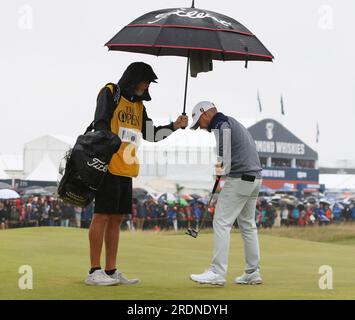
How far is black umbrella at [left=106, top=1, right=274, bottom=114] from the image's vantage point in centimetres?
Answer: 723

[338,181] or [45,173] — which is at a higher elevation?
[45,173]

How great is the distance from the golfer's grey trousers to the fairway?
0.24 metres

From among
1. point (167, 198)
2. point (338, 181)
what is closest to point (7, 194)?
point (167, 198)

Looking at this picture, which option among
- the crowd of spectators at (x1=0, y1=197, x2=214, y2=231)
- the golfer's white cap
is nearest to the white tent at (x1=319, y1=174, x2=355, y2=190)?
the crowd of spectators at (x1=0, y1=197, x2=214, y2=231)

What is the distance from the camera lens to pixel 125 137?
24.0 feet

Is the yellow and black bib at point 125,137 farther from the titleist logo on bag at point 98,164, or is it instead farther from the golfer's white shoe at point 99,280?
the golfer's white shoe at point 99,280

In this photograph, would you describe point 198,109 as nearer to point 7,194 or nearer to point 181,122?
point 181,122

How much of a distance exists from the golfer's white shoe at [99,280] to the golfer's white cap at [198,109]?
1487 mm

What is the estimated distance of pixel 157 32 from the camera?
7.30 meters

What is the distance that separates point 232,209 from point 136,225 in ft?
82.3

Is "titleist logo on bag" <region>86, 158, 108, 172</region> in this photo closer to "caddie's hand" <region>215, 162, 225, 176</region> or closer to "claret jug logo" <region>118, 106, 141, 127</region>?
"claret jug logo" <region>118, 106, 141, 127</region>

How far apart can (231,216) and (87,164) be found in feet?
4.96

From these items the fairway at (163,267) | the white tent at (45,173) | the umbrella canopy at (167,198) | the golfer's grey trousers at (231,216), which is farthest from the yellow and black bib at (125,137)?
the white tent at (45,173)
